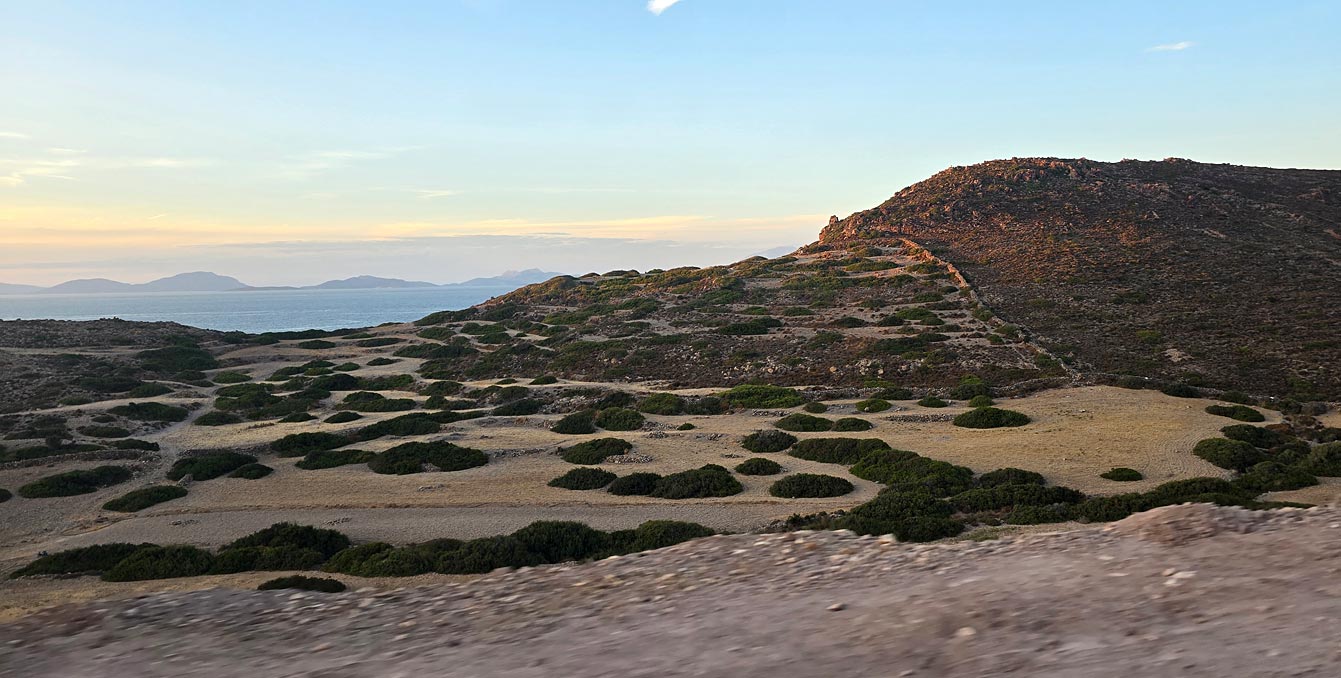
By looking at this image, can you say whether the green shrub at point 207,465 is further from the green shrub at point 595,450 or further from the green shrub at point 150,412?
the green shrub at point 595,450

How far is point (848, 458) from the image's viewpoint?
25.4 meters

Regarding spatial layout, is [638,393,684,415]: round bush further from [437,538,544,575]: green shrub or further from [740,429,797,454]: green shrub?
[437,538,544,575]: green shrub

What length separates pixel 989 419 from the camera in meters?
29.2

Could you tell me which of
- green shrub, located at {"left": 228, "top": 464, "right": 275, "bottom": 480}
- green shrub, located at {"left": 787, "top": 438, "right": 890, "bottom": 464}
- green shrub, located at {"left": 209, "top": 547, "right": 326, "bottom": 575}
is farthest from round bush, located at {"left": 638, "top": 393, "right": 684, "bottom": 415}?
green shrub, located at {"left": 209, "top": 547, "right": 326, "bottom": 575}

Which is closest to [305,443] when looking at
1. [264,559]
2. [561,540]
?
[264,559]

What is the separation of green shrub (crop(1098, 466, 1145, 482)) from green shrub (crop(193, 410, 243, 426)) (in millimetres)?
37956

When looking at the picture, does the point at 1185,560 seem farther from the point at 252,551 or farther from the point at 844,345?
the point at 844,345

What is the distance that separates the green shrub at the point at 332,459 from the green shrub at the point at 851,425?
1860 cm

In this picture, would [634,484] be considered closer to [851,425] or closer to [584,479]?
[584,479]

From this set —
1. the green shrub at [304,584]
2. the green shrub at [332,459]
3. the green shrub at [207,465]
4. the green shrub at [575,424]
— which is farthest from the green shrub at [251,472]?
the green shrub at [304,584]

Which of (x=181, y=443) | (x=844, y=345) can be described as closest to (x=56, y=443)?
(x=181, y=443)

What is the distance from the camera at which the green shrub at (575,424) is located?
32.3m

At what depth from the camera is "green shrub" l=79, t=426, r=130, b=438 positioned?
32.6 meters

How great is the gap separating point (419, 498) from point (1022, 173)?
95.8m
